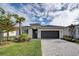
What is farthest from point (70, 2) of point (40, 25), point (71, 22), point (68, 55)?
point (68, 55)

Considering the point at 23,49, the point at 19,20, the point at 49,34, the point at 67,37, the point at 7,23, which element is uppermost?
the point at 19,20

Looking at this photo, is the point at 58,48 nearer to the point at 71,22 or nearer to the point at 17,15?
the point at 71,22

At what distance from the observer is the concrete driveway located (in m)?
8.66

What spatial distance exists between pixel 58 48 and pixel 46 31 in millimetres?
965

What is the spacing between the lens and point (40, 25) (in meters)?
9.02

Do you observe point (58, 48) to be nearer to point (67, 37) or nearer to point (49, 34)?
point (67, 37)

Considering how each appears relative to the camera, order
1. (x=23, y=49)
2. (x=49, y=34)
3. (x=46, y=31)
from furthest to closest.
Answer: (x=49, y=34) → (x=46, y=31) → (x=23, y=49)

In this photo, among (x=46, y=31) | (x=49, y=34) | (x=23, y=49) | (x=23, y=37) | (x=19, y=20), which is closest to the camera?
(x=23, y=49)

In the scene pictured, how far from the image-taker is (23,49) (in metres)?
8.85

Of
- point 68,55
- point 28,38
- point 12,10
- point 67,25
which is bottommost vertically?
point 68,55

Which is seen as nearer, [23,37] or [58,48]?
[58,48]

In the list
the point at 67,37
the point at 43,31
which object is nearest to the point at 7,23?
the point at 43,31

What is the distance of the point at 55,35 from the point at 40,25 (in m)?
0.86

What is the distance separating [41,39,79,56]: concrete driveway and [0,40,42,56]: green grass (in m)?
0.27
